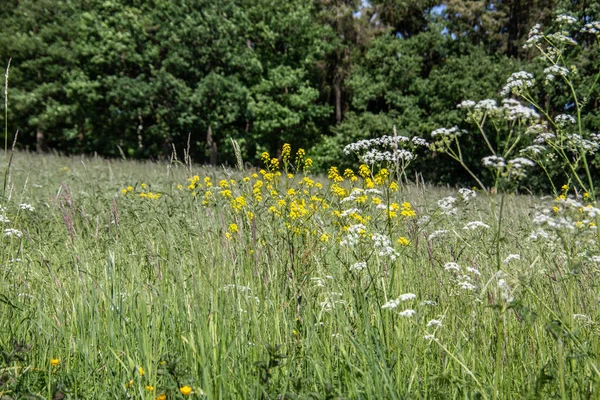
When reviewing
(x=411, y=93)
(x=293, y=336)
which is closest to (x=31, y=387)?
(x=293, y=336)

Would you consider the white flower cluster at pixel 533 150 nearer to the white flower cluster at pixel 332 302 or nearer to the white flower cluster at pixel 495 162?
the white flower cluster at pixel 495 162

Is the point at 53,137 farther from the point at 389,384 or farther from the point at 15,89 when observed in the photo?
the point at 389,384

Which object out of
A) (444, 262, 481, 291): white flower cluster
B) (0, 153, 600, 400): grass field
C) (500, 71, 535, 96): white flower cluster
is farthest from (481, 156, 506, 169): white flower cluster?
(500, 71, 535, 96): white flower cluster

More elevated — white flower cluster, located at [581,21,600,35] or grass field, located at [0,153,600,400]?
white flower cluster, located at [581,21,600,35]


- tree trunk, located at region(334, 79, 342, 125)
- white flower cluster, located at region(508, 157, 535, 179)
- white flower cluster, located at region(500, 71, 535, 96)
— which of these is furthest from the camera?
tree trunk, located at region(334, 79, 342, 125)

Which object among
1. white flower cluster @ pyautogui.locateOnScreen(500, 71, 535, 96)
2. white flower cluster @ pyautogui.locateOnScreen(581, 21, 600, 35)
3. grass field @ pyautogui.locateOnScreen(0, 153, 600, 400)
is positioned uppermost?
white flower cluster @ pyautogui.locateOnScreen(581, 21, 600, 35)

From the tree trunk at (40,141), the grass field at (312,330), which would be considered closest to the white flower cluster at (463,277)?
the grass field at (312,330)

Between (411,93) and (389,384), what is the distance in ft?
78.4

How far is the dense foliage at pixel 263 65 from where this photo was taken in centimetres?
2280

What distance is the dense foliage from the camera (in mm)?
22797

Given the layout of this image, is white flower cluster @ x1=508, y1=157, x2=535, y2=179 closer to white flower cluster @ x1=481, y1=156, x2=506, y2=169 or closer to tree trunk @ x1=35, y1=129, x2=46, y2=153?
white flower cluster @ x1=481, y1=156, x2=506, y2=169

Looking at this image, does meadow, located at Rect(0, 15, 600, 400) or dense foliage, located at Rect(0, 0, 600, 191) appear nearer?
meadow, located at Rect(0, 15, 600, 400)

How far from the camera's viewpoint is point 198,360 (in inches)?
72.9

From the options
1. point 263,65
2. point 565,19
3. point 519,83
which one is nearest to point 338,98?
point 263,65
